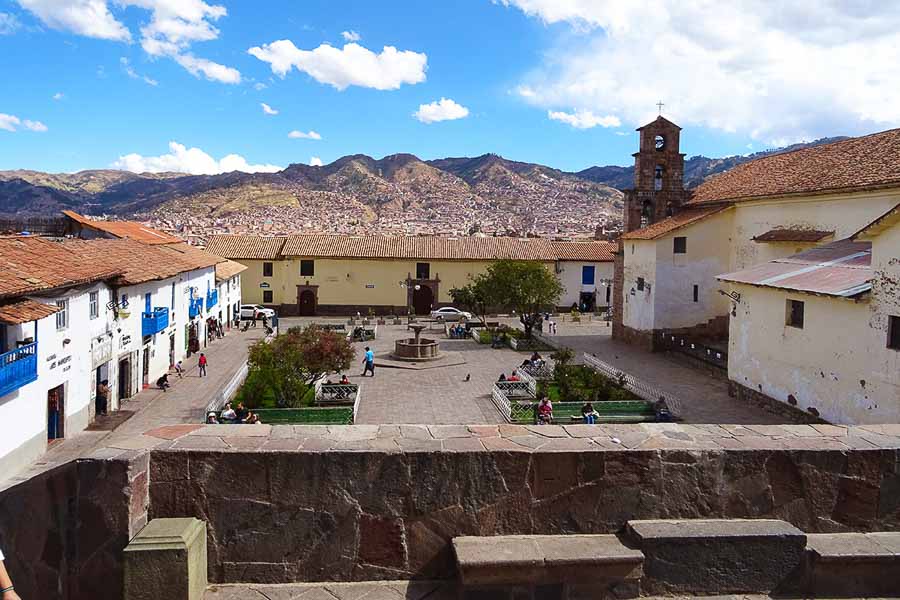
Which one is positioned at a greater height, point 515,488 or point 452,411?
point 515,488

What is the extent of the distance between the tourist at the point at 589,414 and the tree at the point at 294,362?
7.11 meters

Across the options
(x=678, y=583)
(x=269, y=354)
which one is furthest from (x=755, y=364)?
(x=678, y=583)

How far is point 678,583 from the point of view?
367 centimetres

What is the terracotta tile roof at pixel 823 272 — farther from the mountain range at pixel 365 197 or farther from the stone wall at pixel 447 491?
the mountain range at pixel 365 197

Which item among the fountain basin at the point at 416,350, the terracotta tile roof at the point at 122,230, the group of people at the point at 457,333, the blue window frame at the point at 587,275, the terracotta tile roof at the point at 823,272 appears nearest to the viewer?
the terracotta tile roof at the point at 823,272

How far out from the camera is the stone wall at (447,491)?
371cm

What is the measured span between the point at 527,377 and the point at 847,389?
894cm

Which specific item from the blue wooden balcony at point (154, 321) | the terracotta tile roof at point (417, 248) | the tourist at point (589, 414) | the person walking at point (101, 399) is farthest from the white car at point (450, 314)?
the tourist at point (589, 414)

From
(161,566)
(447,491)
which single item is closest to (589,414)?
(447,491)

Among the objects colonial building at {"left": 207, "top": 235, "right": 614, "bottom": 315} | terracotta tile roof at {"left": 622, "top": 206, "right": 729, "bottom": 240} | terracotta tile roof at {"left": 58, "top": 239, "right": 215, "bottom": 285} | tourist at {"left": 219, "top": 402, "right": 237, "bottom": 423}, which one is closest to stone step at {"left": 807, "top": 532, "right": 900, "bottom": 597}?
tourist at {"left": 219, "top": 402, "right": 237, "bottom": 423}

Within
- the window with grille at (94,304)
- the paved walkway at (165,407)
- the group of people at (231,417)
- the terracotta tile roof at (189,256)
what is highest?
the terracotta tile roof at (189,256)

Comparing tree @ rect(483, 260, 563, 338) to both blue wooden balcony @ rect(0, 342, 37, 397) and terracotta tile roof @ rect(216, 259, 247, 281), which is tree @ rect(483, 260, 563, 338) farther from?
blue wooden balcony @ rect(0, 342, 37, 397)

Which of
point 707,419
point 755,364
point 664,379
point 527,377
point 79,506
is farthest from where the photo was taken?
point 664,379

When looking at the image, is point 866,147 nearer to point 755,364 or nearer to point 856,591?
point 755,364
